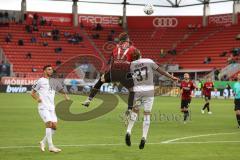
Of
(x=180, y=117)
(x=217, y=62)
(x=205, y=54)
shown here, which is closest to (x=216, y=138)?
(x=180, y=117)

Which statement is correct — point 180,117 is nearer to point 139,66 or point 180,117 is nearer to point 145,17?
point 139,66

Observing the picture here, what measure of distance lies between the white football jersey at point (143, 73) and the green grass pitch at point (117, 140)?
5.69 ft

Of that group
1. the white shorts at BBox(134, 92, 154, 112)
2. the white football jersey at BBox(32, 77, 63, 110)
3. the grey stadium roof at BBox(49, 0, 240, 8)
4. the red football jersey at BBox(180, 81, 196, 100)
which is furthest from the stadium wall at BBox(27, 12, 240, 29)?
the white football jersey at BBox(32, 77, 63, 110)

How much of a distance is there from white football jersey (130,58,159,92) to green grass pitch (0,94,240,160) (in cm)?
174

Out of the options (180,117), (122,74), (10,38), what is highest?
(10,38)

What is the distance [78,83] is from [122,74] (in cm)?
4166

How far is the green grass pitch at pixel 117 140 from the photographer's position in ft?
46.0

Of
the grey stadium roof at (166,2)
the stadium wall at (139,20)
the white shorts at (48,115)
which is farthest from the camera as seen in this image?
the stadium wall at (139,20)

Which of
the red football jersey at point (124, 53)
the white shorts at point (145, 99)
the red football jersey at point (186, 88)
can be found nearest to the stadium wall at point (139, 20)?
the red football jersey at point (186, 88)

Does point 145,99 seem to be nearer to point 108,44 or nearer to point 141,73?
point 141,73

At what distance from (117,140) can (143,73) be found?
3.72 metres

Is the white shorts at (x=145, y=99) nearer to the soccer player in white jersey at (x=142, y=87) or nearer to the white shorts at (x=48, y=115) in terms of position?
the soccer player in white jersey at (x=142, y=87)

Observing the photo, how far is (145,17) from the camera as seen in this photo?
79312 millimetres

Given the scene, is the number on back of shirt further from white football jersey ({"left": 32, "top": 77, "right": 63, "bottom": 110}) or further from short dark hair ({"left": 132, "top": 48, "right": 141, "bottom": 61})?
white football jersey ({"left": 32, "top": 77, "right": 63, "bottom": 110})
